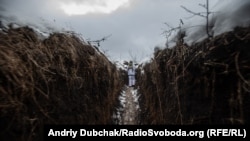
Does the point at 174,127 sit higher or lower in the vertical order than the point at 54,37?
lower

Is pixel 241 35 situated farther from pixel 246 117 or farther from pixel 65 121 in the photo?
pixel 65 121

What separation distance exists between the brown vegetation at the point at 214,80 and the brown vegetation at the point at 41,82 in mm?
1428

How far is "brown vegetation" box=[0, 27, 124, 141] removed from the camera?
11.0ft

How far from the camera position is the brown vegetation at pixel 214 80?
3.40 meters

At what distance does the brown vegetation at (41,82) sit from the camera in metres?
3.36

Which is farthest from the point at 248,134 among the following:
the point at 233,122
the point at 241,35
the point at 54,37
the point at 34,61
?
the point at 54,37

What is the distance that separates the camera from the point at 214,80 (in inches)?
145

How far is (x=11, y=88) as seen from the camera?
3.35 metres

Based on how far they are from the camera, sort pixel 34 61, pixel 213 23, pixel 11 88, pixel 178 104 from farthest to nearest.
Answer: pixel 178 104 → pixel 213 23 → pixel 34 61 → pixel 11 88

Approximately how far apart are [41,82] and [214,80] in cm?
181

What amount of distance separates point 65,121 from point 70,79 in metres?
0.55

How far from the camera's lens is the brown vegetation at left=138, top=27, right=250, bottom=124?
3.40 metres

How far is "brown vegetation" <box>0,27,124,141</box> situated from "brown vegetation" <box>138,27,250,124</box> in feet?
4.68

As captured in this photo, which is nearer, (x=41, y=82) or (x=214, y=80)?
(x=214, y=80)
